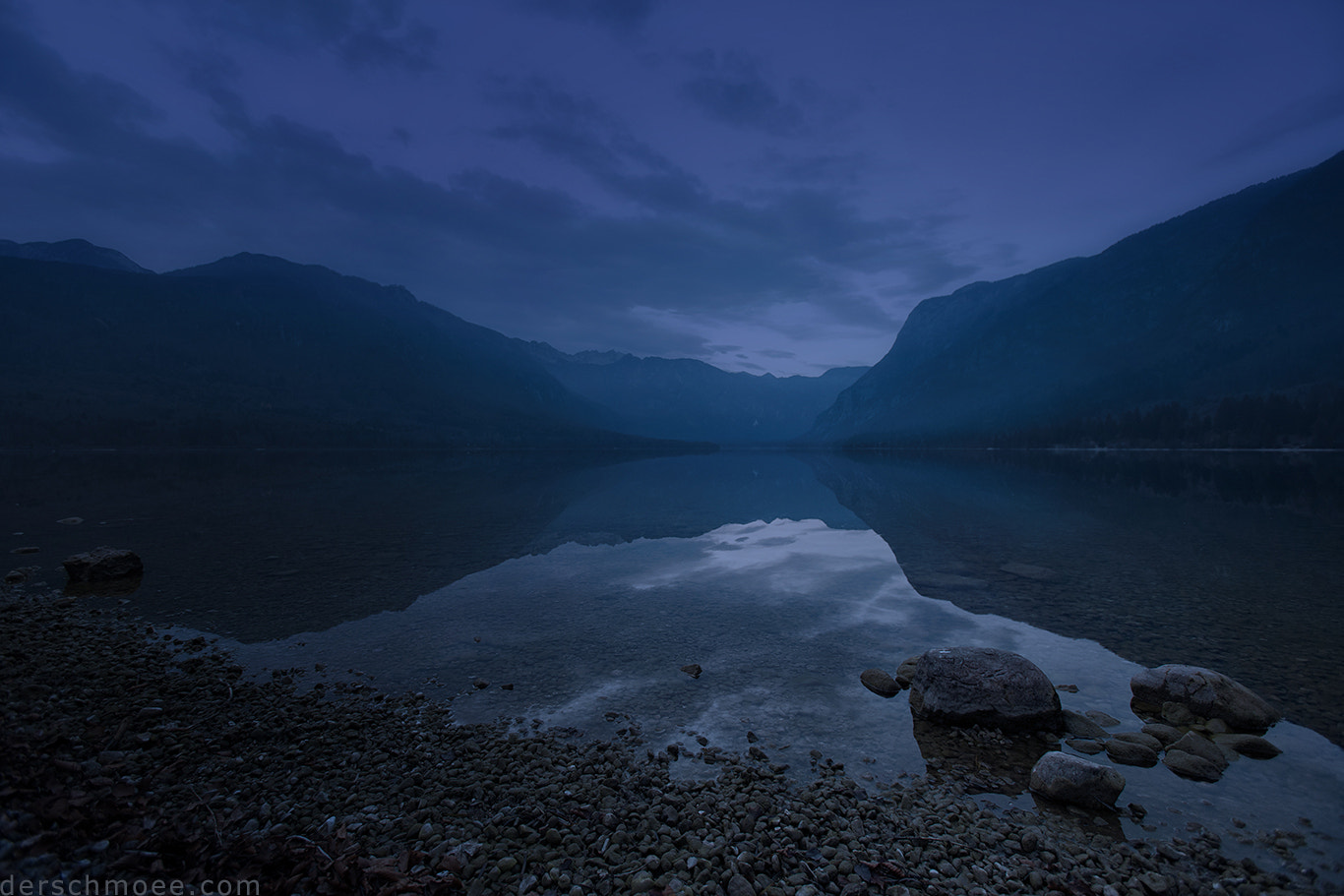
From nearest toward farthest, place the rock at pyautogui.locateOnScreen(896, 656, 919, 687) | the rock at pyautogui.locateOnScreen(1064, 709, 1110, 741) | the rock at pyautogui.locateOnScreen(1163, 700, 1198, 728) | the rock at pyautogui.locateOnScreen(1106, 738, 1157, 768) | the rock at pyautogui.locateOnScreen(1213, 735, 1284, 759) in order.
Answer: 1. the rock at pyautogui.locateOnScreen(1106, 738, 1157, 768)
2. the rock at pyautogui.locateOnScreen(1213, 735, 1284, 759)
3. the rock at pyautogui.locateOnScreen(1064, 709, 1110, 741)
4. the rock at pyautogui.locateOnScreen(1163, 700, 1198, 728)
5. the rock at pyautogui.locateOnScreen(896, 656, 919, 687)

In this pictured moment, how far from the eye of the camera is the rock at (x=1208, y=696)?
10.9m

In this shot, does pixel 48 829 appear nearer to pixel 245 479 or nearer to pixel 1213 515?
pixel 1213 515

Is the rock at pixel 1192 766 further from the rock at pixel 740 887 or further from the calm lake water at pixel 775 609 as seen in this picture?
the rock at pixel 740 887

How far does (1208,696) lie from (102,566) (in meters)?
33.6

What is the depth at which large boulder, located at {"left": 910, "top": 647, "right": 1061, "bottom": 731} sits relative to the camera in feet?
35.7

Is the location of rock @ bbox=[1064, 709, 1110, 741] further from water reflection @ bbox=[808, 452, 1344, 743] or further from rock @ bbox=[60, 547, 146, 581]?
rock @ bbox=[60, 547, 146, 581]

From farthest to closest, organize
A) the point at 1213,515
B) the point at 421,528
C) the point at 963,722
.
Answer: the point at 1213,515
the point at 421,528
the point at 963,722

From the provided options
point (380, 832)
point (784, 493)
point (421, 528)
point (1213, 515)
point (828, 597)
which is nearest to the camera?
point (380, 832)

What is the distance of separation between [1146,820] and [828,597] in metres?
12.7

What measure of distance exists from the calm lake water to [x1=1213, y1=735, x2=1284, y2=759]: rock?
185mm

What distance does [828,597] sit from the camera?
20859 mm

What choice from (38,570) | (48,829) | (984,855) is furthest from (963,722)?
(38,570)

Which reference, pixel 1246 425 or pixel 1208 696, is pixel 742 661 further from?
pixel 1246 425

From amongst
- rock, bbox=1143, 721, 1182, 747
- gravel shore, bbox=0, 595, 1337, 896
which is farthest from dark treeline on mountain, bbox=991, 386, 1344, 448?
gravel shore, bbox=0, 595, 1337, 896
